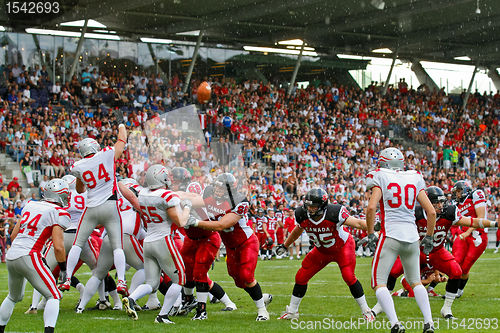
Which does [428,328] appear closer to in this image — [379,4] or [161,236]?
[161,236]

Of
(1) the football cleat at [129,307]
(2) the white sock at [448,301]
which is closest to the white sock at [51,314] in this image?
(1) the football cleat at [129,307]

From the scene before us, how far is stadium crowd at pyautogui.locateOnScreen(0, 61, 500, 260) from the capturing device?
22.4 m

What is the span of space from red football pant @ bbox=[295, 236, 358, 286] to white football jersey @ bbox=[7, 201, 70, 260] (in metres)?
2.90

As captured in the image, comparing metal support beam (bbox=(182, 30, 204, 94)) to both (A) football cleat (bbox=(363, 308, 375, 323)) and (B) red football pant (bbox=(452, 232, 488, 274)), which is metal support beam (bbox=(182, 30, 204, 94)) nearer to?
(B) red football pant (bbox=(452, 232, 488, 274))

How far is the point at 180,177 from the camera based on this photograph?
9.13 metres

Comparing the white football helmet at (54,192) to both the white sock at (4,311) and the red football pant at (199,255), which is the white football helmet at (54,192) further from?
the red football pant at (199,255)

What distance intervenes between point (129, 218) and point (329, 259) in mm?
2857

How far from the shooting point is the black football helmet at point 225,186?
8.67 m

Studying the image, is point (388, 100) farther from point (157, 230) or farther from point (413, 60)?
point (157, 230)

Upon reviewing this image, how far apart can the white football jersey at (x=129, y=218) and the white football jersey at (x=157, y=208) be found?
1450mm

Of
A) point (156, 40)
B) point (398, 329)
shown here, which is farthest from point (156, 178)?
point (156, 40)

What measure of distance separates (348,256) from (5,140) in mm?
16056

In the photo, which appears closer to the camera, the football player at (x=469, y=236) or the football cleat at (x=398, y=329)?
the football cleat at (x=398, y=329)

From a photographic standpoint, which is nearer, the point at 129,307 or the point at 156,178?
the point at 129,307
